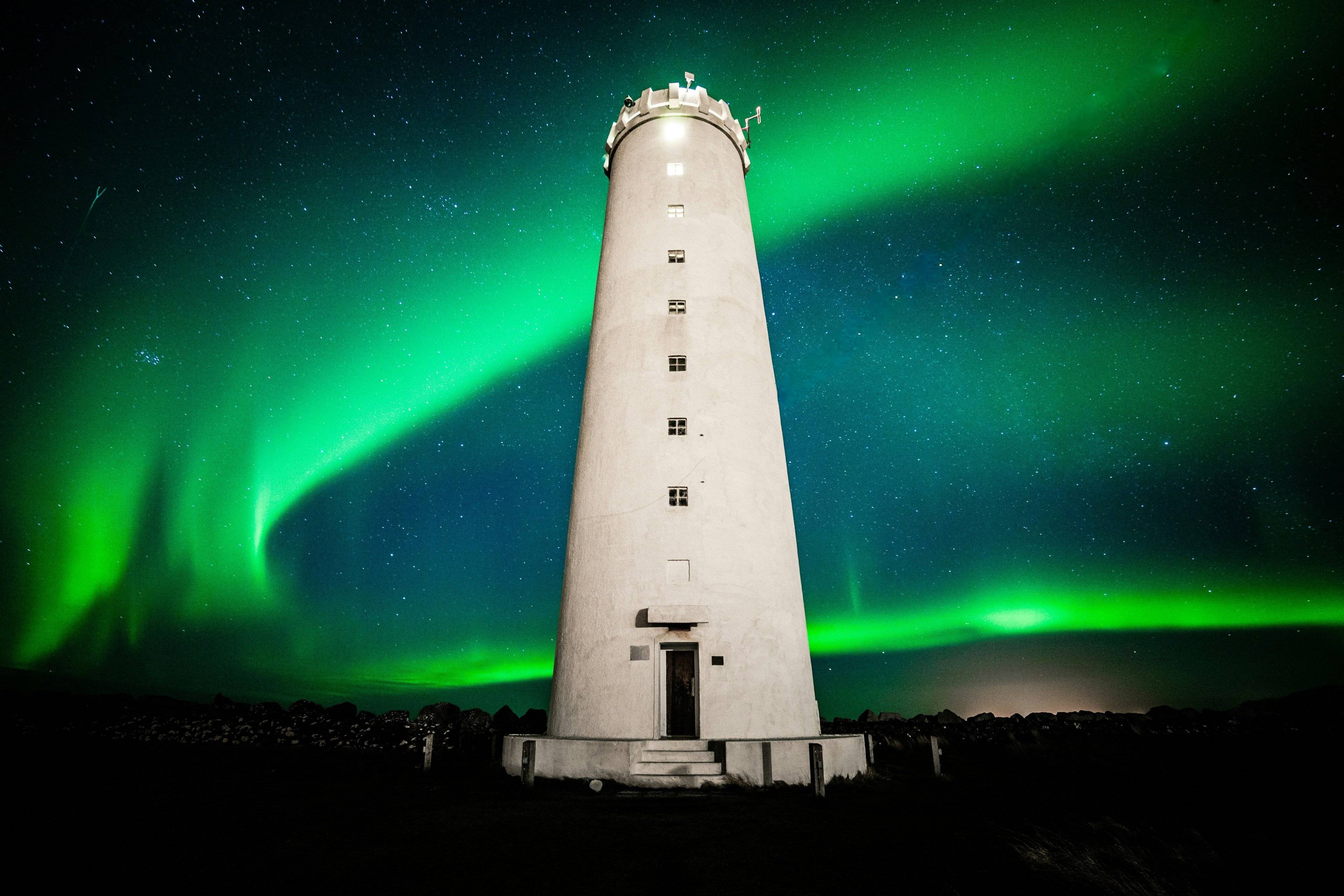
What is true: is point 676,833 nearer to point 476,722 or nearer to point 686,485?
point 686,485

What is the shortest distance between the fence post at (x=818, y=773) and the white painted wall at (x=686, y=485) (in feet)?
6.40

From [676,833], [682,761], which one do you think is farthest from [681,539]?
[676,833]

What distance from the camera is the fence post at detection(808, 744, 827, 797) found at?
13.4 metres

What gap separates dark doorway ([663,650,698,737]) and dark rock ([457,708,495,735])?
2051cm

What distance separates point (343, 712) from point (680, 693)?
41.5 meters

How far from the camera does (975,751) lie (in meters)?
31.5

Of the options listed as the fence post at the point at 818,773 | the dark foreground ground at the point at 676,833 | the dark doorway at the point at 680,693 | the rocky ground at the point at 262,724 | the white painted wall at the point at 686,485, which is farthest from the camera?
the rocky ground at the point at 262,724

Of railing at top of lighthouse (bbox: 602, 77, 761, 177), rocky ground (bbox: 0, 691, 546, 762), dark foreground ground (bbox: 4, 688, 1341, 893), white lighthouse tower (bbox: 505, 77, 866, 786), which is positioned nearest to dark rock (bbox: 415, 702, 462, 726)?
rocky ground (bbox: 0, 691, 546, 762)

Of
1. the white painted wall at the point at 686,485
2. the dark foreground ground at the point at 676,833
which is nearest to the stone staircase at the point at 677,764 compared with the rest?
the dark foreground ground at the point at 676,833

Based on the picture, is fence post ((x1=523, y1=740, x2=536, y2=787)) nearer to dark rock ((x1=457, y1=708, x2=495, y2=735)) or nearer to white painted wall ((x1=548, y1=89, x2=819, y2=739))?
white painted wall ((x1=548, y1=89, x2=819, y2=739))

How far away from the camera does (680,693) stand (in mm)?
16625

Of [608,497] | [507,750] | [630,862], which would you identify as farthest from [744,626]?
[630,862]

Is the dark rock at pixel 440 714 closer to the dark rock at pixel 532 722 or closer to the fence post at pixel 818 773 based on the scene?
the dark rock at pixel 532 722

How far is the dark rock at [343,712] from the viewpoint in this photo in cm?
4538
